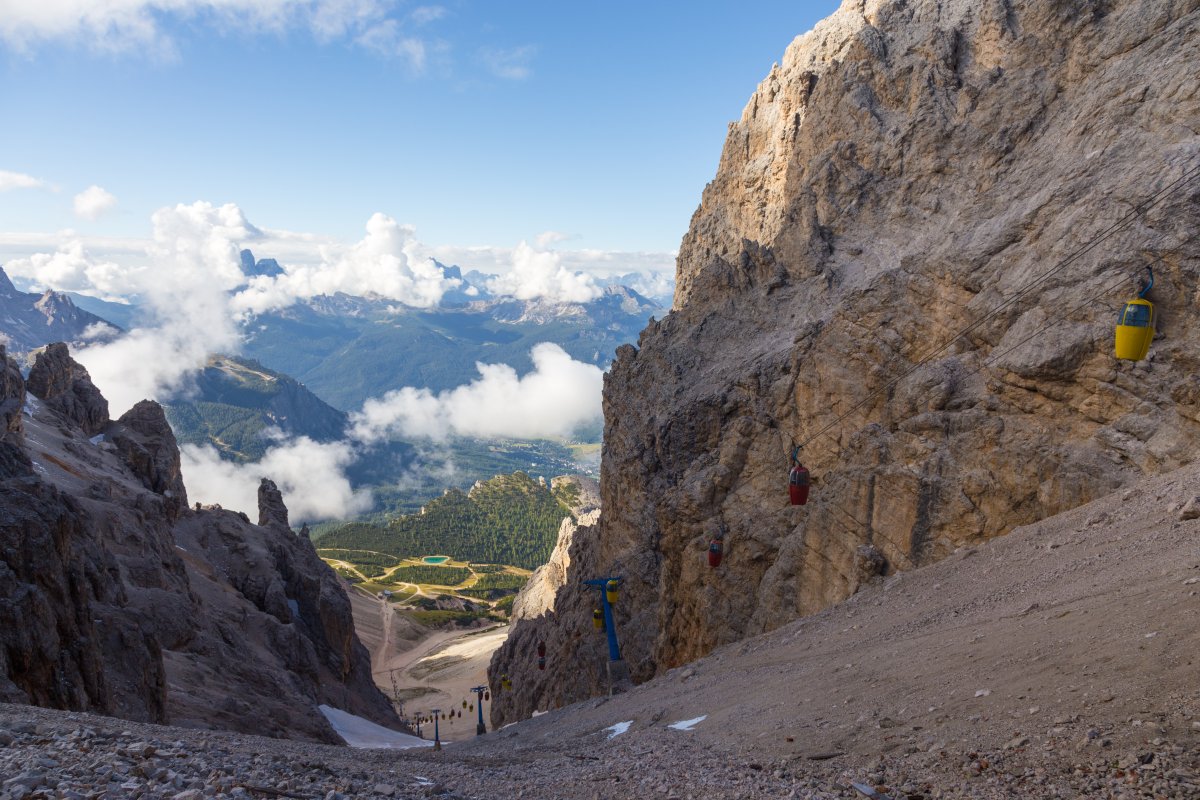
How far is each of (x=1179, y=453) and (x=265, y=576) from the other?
68.5 metres

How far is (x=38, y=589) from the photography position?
24.5 meters

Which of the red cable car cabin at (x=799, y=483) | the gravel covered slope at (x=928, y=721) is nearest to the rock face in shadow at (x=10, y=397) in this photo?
the red cable car cabin at (x=799, y=483)

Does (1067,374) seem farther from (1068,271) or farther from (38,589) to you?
(38,589)

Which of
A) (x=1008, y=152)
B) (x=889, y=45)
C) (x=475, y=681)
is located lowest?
(x=475, y=681)

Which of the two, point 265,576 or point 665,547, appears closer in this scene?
point 665,547

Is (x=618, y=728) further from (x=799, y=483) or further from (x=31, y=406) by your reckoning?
(x=31, y=406)

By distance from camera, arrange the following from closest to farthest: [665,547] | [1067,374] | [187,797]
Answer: [187,797] < [1067,374] < [665,547]

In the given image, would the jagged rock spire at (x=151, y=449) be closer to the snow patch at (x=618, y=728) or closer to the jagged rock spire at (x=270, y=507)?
the jagged rock spire at (x=270, y=507)

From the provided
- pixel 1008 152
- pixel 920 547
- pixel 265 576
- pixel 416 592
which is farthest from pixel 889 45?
pixel 416 592

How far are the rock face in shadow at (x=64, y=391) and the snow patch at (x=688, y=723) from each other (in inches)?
3339

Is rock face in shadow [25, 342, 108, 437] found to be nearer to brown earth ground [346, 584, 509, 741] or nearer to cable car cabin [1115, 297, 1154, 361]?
brown earth ground [346, 584, 509, 741]

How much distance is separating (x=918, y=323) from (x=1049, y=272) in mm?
5419

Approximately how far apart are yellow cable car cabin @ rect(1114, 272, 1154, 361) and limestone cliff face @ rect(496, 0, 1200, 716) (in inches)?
260

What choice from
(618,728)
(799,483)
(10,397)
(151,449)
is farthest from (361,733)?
(151,449)
